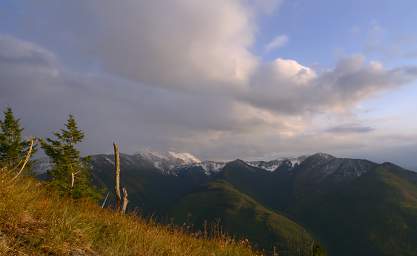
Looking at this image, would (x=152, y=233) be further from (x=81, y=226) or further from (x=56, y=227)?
(x=56, y=227)

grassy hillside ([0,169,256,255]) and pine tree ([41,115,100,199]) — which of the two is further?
pine tree ([41,115,100,199])

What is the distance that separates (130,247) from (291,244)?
445 cm

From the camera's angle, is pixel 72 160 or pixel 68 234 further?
pixel 72 160

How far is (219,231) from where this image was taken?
1065 centimetres

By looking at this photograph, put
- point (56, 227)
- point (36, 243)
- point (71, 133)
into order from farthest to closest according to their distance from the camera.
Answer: point (71, 133) → point (56, 227) → point (36, 243)

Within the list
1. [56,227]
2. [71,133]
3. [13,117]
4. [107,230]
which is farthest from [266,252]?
[13,117]

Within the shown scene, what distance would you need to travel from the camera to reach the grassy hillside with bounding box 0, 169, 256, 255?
5520 millimetres

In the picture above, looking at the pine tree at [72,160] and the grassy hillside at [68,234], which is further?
the pine tree at [72,160]

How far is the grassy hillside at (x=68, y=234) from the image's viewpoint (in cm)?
→ 552

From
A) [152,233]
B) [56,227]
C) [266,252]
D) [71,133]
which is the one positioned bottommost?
[266,252]

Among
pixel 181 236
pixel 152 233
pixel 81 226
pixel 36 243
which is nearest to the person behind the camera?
pixel 36 243

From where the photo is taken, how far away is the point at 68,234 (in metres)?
6.20

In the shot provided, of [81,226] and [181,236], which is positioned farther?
[181,236]

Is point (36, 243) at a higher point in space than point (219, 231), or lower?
higher
